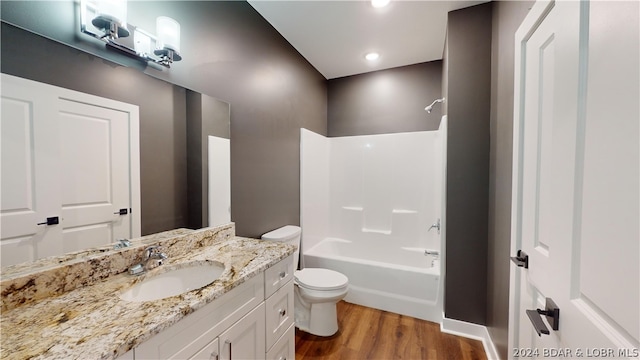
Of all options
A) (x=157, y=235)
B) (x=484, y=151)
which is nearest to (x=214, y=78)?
(x=157, y=235)

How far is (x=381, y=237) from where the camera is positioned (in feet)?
10.1

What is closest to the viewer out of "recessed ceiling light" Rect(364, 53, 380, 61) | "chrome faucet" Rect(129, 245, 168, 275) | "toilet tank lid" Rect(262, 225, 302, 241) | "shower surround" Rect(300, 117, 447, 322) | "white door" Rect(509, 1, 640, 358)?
"white door" Rect(509, 1, 640, 358)

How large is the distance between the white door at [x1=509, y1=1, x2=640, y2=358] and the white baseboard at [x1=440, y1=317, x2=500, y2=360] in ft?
3.46

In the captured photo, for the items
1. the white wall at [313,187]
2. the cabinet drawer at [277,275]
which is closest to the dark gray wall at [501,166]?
the cabinet drawer at [277,275]

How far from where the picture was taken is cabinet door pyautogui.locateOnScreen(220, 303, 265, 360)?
3.12 ft

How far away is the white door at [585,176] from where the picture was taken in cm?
47

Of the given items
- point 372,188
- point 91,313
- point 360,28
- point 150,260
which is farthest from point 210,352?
point 372,188

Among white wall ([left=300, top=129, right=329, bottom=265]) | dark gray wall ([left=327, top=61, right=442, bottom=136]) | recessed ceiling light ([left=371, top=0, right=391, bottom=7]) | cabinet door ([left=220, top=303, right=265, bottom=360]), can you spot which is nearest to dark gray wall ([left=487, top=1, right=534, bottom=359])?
recessed ceiling light ([left=371, top=0, right=391, bottom=7])

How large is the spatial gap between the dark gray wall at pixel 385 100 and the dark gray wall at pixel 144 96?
88.3 inches

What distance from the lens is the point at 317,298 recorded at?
6.15ft

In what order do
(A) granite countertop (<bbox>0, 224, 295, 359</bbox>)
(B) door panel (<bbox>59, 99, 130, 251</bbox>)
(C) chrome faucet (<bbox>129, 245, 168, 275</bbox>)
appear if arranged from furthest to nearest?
(C) chrome faucet (<bbox>129, 245, 168, 275</bbox>) < (B) door panel (<bbox>59, 99, 130, 251</bbox>) < (A) granite countertop (<bbox>0, 224, 295, 359</bbox>)

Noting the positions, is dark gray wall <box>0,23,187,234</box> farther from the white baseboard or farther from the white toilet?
the white baseboard

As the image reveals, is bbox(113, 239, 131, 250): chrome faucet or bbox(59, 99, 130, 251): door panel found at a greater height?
bbox(59, 99, 130, 251): door panel

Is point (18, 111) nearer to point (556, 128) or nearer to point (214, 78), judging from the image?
point (214, 78)
